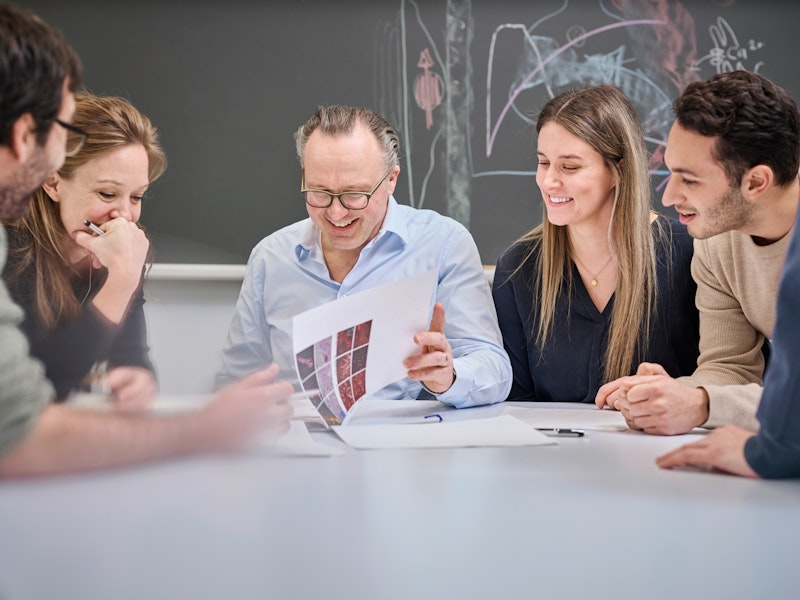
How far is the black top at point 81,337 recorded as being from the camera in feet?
2.44

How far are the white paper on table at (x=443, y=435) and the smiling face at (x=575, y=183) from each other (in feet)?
2.44

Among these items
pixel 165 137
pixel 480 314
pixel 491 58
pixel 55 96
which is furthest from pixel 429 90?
pixel 55 96

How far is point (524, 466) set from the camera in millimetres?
1034

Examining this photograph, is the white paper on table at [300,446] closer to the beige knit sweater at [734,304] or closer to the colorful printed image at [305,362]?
the colorful printed image at [305,362]

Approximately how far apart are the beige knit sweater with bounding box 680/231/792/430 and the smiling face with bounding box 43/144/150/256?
3.82 feet

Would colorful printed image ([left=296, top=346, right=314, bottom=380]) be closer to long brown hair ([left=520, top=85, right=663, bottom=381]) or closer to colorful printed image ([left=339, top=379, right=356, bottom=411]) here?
colorful printed image ([left=339, top=379, right=356, bottom=411])

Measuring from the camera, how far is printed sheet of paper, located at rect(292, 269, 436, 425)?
1.16m

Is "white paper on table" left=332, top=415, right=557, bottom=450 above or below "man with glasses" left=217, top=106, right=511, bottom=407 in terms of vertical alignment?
below

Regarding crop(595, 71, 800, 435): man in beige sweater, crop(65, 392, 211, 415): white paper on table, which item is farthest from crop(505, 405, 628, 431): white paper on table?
crop(65, 392, 211, 415): white paper on table

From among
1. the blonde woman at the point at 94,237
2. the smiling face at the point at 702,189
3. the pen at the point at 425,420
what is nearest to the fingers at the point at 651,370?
the smiling face at the point at 702,189

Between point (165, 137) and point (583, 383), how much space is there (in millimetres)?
1612

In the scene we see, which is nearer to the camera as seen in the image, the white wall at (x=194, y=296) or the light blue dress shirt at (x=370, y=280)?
the light blue dress shirt at (x=370, y=280)

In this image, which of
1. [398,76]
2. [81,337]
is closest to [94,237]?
[81,337]

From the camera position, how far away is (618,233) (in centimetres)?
198
